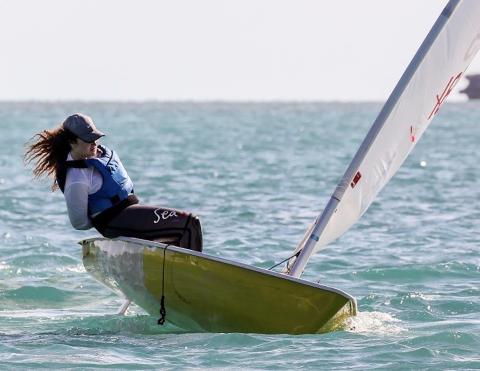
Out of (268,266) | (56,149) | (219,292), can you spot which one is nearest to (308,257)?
(219,292)

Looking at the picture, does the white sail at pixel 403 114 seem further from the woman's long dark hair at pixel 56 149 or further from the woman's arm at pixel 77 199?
the woman's long dark hair at pixel 56 149

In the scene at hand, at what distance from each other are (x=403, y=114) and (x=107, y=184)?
1.85m

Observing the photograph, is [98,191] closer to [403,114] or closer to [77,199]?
[77,199]

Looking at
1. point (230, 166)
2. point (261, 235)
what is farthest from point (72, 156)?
point (230, 166)

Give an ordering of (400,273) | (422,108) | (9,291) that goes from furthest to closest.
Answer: (400,273)
(9,291)
(422,108)

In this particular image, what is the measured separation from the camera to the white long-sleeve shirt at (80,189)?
8812mm

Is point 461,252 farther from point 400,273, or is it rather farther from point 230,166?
point 230,166

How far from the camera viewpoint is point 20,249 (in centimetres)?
1373

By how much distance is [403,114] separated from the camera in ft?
28.3

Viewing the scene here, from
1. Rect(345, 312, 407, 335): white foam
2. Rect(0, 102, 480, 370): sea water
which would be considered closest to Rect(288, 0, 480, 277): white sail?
Rect(345, 312, 407, 335): white foam

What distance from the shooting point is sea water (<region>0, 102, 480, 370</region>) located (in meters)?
8.28

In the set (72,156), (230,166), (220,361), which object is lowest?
(220,361)

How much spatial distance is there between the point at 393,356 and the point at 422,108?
1.56 meters

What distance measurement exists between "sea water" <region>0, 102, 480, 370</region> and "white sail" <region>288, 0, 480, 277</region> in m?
0.63
